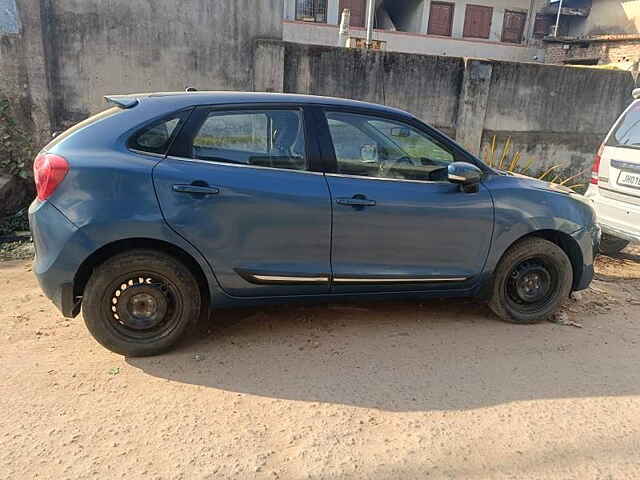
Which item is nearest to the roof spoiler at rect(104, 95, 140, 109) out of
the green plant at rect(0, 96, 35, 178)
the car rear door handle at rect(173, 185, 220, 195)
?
Answer: the car rear door handle at rect(173, 185, 220, 195)

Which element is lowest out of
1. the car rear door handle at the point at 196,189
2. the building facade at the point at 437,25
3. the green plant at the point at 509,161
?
the green plant at the point at 509,161

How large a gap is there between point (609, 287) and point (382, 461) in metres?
3.77

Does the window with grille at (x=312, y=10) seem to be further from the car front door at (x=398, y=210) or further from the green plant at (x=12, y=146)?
the car front door at (x=398, y=210)

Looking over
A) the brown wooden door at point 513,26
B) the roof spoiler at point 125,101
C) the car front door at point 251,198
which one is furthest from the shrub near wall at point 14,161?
the brown wooden door at point 513,26

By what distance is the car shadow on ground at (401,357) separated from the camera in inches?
117

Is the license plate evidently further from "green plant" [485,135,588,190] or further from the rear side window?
the rear side window

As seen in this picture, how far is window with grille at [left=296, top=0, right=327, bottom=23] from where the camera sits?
2300cm

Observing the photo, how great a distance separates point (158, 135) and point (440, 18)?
2521 cm

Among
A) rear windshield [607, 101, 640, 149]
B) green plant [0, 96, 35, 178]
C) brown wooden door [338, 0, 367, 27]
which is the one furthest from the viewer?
brown wooden door [338, 0, 367, 27]

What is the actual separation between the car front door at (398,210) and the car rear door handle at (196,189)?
78cm

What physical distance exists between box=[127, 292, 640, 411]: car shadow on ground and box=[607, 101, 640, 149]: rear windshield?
212 centimetres

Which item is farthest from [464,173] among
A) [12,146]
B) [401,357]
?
[12,146]

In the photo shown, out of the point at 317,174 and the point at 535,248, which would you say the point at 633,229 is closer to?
the point at 535,248

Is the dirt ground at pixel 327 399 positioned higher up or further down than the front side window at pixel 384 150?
further down
